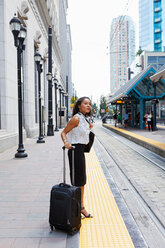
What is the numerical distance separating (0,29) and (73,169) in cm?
935

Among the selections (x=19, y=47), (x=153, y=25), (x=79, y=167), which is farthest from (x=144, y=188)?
(x=153, y=25)

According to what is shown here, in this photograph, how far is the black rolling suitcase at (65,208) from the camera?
9.98ft

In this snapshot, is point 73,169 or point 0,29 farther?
point 0,29

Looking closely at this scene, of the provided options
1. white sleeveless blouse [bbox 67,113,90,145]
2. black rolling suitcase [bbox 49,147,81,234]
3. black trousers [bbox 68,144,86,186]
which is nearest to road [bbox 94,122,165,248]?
black rolling suitcase [bbox 49,147,81,234]

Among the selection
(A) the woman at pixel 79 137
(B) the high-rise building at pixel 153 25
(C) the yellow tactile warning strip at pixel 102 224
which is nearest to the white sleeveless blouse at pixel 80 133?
(A) the woman at pixel 79 137

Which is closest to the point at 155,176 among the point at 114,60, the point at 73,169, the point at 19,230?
the point at 73,169

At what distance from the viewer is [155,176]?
261 inches

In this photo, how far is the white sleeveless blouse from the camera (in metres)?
3.56

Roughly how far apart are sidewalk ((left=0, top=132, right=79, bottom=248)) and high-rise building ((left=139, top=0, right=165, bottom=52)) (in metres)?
86.4

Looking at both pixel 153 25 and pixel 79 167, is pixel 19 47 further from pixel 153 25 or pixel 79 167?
pixel 153 25

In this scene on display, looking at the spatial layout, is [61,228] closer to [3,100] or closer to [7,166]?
[7,166]

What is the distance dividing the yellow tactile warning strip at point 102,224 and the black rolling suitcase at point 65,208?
25cm

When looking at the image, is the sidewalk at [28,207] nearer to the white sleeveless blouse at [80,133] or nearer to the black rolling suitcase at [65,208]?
the black rolling suitcase at [65,208]

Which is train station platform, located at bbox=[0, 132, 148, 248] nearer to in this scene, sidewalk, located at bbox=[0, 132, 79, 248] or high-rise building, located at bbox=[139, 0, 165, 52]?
sidewalk, located at bbox=[0, 132, 79, 248]
